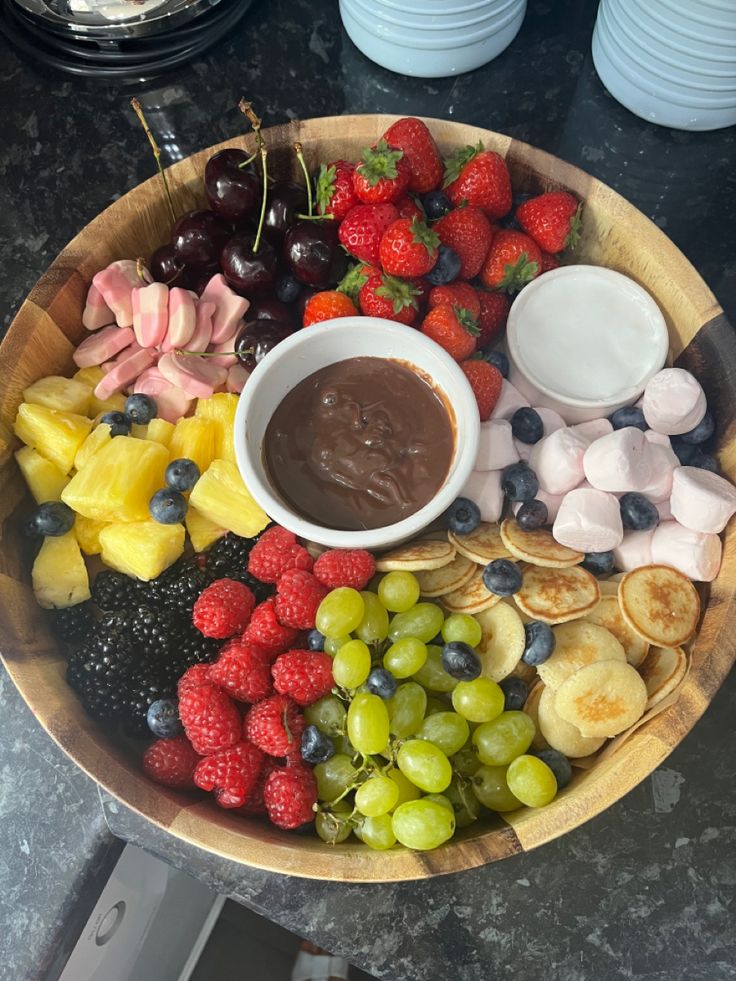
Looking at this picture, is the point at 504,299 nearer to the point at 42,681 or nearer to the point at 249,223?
the point at 249,223

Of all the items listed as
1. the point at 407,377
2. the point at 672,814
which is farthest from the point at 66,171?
the point at 672,814

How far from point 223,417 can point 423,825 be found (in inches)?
29.5

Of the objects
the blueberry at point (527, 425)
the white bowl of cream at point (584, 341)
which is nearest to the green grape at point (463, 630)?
the blueberry at point (527, 425)

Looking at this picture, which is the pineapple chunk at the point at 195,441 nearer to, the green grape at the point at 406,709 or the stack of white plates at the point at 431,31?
the green grape at the point at 406,709

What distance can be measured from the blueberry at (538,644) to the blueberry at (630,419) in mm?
403

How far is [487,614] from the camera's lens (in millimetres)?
1362

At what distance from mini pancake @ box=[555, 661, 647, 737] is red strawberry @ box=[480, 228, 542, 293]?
2.35 feet

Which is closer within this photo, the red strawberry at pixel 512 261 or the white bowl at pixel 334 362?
the white bowl at pixel 334 362

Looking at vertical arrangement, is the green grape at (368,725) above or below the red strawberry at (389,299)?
below

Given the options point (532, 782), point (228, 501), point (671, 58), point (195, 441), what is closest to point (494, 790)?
point (532, 782)

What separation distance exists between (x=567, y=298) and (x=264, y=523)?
700 millimetres

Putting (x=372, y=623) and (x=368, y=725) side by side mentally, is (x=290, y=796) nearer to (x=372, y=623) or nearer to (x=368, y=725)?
(x=368, y=725)

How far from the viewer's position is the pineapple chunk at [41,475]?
1415 mm

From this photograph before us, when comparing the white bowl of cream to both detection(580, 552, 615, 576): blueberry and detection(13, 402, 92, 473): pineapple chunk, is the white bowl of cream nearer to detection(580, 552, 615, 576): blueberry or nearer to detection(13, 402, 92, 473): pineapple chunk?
detection(580, 552, 615, 576): blueberry
